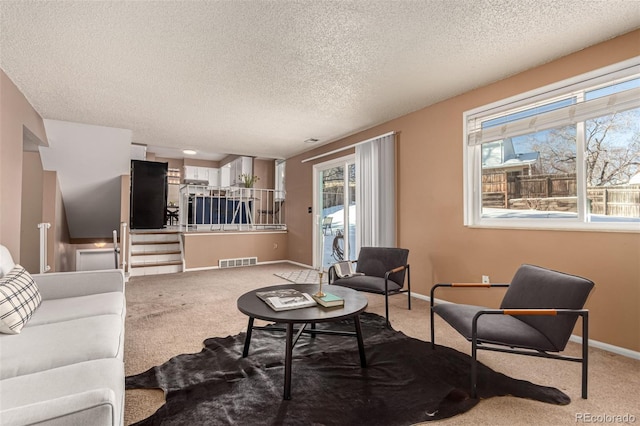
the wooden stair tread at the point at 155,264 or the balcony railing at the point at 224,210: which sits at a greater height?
the balcony railing at the point at 224,210

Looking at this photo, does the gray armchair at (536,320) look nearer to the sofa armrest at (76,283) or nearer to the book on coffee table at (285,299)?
the book on coffee table at (285,299)

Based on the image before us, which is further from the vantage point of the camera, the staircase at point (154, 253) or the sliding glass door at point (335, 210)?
the staircase at point (154, 253)

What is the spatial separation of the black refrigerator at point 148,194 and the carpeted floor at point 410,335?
1.81m

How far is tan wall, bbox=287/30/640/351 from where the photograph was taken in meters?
2.41

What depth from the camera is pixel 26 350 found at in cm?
146

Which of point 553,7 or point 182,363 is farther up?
point 553,7

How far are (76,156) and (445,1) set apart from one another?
5871 mm

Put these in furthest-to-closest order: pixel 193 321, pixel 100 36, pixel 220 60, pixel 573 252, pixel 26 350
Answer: pixel 193 321
pixel 220 60
pixel 573 252
pixel 100 36
pixel 26 350

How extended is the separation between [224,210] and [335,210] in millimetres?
2720

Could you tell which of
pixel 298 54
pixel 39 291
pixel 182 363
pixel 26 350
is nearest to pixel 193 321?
pixel 182 363

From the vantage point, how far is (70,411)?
850 millimetres

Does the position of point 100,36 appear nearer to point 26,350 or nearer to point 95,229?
point 26,350

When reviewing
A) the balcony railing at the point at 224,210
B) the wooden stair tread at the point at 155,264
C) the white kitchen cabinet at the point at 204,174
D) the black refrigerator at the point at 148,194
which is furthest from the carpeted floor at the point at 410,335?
the white kitchen cabinet at the point at 204,174

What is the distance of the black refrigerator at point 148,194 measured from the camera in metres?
6.05
